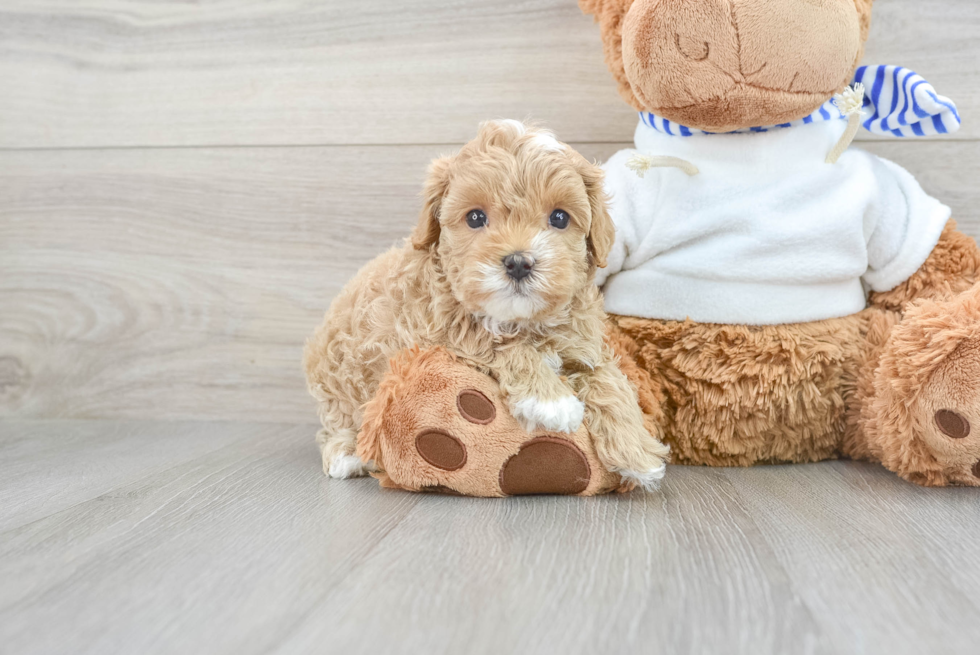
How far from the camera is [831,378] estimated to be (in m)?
→ 1.02

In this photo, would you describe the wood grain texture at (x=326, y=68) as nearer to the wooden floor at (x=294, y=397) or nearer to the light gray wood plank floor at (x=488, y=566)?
the wooden floor at (x=294, y=397)

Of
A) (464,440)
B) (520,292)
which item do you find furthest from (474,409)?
(520,292)

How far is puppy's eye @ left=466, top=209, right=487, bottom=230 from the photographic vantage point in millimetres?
850

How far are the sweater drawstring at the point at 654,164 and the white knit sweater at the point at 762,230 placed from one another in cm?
2

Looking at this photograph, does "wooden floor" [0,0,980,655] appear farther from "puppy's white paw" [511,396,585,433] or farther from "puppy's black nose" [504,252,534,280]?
"puppy's black nose" [504,252,534,280]

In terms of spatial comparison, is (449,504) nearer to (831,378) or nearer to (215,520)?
(215,520)

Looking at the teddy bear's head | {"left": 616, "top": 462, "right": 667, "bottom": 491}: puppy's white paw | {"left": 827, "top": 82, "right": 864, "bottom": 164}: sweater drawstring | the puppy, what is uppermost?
the teddy bear's head

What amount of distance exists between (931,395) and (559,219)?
0.48 metres

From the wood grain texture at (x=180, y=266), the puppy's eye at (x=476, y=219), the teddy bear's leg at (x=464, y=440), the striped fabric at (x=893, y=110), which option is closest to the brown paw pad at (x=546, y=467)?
the teddy bear's leg at (x=464, y=440)

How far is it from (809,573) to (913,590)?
8 cm

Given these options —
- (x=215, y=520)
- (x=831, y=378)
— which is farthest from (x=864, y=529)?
(x=215, y=520)

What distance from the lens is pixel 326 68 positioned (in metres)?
1.32

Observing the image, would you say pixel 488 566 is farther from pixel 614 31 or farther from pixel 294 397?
pixel 294 397

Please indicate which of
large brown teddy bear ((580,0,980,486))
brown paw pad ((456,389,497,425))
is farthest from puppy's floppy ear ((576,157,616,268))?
brown paw pad ((456,389,497,425))
